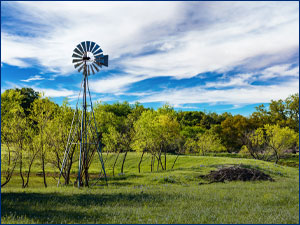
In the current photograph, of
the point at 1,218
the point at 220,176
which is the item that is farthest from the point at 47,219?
the point at 220,176

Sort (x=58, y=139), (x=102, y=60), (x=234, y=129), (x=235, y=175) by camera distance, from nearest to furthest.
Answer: (x=102, y=60) → (x=235, y=175) → (x=58, y=139) → (x=234, y=129)

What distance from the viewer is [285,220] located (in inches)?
340

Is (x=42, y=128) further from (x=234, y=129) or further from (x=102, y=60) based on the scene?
(x=234, y=129)

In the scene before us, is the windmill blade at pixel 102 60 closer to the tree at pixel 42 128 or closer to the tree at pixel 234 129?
the tree at pixel 42 128

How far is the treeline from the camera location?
27609 millimetres

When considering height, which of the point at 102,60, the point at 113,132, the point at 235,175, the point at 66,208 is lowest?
the point at 235,175

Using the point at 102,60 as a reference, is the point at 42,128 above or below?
below

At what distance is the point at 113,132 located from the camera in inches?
1585

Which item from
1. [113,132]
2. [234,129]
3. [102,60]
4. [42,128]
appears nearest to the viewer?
[102,60]

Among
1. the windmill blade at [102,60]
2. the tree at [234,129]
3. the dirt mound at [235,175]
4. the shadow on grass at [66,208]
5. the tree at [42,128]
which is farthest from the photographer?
the tree at [234,129]

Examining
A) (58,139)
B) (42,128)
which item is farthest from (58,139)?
(42,128)

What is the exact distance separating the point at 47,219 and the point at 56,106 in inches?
982

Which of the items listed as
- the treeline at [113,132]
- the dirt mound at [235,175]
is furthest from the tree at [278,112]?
the dirt mound at [235,175]

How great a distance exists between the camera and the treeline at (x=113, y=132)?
2761 centimetres
